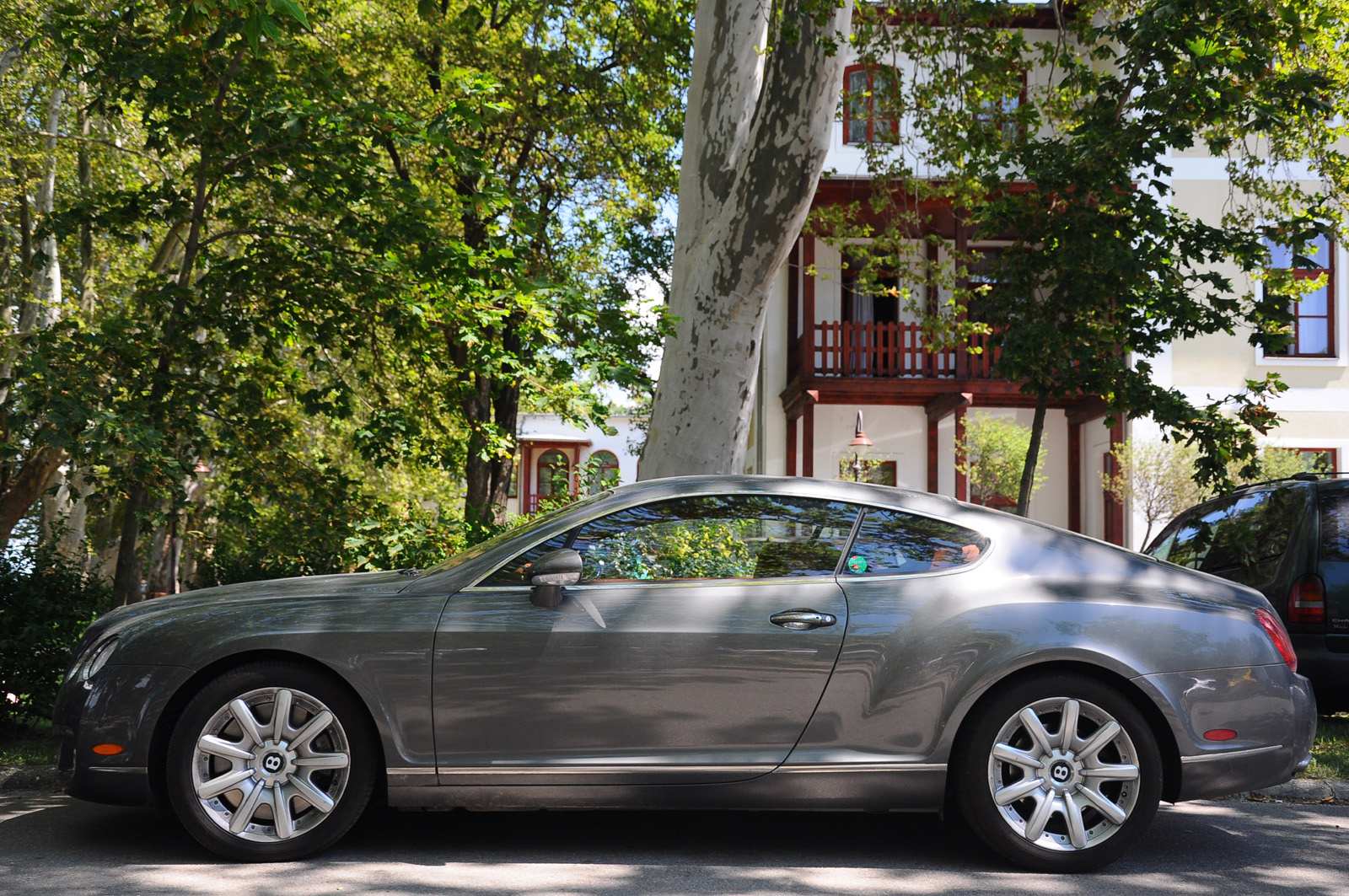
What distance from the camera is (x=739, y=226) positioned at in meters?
8.46

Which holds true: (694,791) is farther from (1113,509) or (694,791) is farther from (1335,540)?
(1113,509)

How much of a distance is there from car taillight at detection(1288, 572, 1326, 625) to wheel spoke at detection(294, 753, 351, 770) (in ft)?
19.0

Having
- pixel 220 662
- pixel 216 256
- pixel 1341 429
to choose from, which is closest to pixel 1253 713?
pixel 220 662

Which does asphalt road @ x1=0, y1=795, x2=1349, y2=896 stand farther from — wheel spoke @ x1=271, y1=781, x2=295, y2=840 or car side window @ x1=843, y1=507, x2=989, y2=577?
car side window @ x1=843, y1=507, x2=989, y2=577

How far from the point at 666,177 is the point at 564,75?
87.3 inches

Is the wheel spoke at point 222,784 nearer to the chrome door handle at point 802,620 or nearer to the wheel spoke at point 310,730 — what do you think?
the wheel spoke at point 310,730

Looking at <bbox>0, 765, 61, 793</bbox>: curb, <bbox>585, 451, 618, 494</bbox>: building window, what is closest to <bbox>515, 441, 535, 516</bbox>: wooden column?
<bbox>585, 451, 618, 494</bbox>: building window

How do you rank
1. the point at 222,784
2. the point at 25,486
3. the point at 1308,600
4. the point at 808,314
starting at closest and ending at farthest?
the point at 222,784, the point at 1308,600, the point at 25,486, the point at 808,314

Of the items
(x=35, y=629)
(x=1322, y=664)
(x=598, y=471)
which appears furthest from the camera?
(x=598, y=471)

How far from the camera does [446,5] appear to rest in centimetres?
1783

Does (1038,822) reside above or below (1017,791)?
below

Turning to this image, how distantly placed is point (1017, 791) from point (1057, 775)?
180 mm

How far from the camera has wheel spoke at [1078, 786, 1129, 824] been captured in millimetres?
4594

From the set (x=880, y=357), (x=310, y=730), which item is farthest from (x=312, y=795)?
(x=880, y=357)
